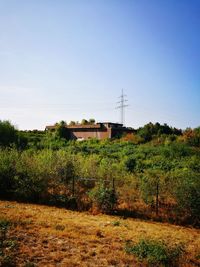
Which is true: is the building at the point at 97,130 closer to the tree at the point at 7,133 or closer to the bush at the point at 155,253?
the tree at the point at 7,133

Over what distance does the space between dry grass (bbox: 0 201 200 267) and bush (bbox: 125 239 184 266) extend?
0.19 metres

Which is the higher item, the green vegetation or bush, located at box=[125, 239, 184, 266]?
the green vegetation

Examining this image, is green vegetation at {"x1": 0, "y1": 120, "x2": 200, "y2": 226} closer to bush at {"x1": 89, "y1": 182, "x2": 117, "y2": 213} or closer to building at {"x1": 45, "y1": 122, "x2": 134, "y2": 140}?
bush at {"x1": 89, "y1": 182, "x2": 117, "y2": 213}

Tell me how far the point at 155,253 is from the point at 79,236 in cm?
248

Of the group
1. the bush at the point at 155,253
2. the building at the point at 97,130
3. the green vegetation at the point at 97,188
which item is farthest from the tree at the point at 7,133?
the bush at the point at 155,253

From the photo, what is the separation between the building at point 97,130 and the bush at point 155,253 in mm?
40588

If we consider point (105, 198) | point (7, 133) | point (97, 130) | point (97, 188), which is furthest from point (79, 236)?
point (97, 130)

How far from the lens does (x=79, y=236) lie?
26.1ft

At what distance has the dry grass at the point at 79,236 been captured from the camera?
20.8ft

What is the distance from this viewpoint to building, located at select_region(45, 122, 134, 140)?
48562 millimetres

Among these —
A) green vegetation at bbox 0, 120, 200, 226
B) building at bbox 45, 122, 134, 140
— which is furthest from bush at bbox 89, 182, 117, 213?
building at bbox 45, 122, 134, 140

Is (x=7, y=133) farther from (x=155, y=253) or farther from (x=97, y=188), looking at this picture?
(x=155, y=253)

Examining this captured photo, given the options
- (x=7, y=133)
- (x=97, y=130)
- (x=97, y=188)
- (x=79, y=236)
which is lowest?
(x=79, y=236)

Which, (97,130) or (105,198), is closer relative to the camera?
(105,198)
